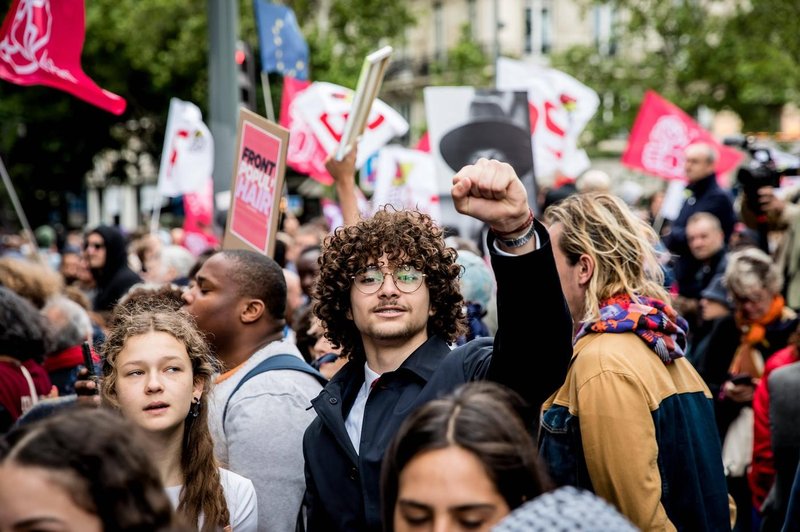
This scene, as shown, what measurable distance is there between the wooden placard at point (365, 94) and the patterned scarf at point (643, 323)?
1983mm

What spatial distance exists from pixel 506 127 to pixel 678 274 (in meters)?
2.49

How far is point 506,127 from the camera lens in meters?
7.17

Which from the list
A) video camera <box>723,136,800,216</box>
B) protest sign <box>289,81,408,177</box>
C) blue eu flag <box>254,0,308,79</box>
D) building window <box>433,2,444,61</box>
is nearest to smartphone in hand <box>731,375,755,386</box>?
video camera <box>723,136,800,216</box>

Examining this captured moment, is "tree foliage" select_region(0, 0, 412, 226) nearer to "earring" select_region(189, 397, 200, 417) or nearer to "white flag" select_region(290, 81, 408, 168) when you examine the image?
"white flag" select_region(290, 81, 408, 168)

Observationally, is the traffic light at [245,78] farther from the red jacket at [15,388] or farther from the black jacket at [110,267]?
the red jacket at [15,388]

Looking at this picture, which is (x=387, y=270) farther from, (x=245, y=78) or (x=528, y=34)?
(x=528, y=34)

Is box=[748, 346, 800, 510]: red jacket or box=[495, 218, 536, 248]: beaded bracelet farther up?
box=[495, 218, 536, 248]: beaded bracelet

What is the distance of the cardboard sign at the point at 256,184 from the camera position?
18.4ft

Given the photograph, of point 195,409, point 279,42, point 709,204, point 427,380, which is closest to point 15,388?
point 195,409

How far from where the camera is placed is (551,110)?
1160cm

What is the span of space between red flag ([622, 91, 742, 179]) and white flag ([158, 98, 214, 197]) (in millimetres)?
4976

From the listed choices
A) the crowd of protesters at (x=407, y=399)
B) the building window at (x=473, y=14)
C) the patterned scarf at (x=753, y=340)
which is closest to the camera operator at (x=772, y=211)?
the patterned scarf at (x=753, y=340)

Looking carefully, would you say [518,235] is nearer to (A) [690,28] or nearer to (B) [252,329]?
(B) [252,329]

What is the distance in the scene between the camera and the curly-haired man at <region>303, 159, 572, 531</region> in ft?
9.87
